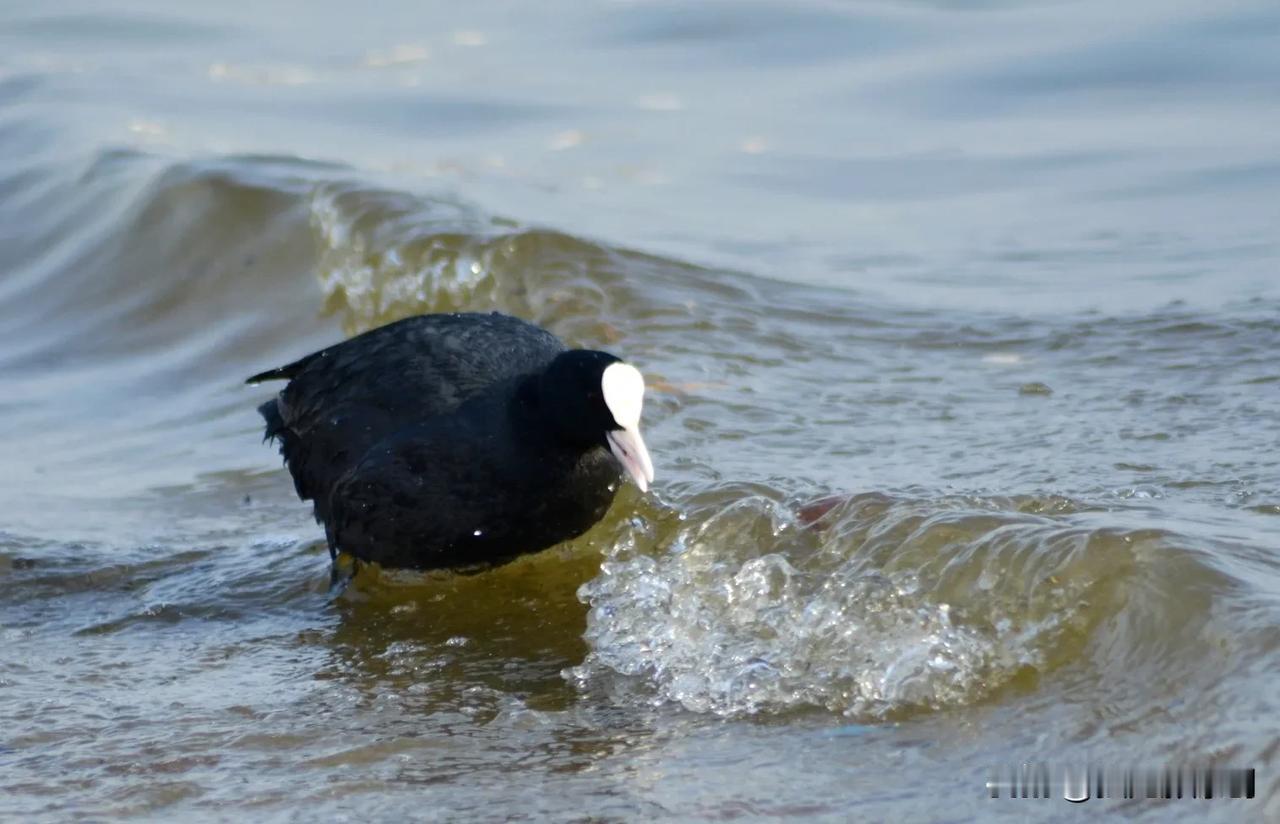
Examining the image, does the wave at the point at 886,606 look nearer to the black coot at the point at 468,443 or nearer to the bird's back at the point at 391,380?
the black coot at the point at 468,443

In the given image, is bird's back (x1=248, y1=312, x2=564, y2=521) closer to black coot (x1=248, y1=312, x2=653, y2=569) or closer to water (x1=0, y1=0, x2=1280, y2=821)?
black coot (x1=248, y1=312, x2=653, y2=569)

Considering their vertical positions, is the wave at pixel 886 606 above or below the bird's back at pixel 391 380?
below

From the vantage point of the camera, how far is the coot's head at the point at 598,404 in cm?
410

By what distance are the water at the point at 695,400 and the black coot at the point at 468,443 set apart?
25 centimetres

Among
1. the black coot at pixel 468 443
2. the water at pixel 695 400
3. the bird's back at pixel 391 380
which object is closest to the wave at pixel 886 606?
the water at pixel 695 400

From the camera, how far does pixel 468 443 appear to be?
435 cm

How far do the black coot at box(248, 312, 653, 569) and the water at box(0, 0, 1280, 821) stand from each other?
0.82 ft

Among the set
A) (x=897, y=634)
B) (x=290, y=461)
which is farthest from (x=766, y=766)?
(x=290, y=461)

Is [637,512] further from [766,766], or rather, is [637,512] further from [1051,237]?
[1051,237]

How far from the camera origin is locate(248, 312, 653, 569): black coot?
13.9 feet

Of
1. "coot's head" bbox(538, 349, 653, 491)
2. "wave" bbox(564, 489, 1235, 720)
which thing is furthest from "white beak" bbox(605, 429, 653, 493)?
"wave" bbox(564, 489, 1235, 720)

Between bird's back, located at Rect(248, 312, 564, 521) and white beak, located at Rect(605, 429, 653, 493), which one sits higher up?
bird's back, located at Rect(248, 312, 564, 521)

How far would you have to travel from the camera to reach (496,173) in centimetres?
948

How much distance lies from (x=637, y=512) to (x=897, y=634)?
121cm
